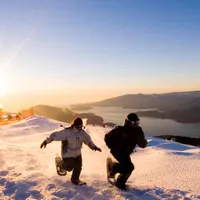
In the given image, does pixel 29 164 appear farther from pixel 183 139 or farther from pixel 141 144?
pixel 183 139

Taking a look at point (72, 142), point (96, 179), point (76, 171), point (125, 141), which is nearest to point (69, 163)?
point (76, 171)

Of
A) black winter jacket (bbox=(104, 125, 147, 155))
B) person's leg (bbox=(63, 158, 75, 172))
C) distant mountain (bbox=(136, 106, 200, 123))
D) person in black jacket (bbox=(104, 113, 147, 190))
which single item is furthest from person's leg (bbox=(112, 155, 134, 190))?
distant mountain (bbox=(136, 106, 200, 123))

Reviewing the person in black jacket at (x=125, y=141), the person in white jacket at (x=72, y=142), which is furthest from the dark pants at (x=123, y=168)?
the person in white jacket at (x=72, y=142)

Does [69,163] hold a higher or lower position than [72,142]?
lower

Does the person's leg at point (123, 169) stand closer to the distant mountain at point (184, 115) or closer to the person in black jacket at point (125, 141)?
the person in black jacket at point (125, 141)

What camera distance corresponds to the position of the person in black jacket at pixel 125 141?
205 inches

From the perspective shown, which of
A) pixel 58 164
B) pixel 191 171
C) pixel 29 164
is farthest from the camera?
pixel 29 164

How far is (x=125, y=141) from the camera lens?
5238 mm

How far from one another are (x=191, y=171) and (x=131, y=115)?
282 cm

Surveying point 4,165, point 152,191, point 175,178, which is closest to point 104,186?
point 152,191

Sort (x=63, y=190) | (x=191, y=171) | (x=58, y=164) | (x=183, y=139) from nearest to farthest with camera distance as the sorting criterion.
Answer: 1. (x=63, y=190)
2. (x=58, y=164)
3. (x=191, y=171)
4. (x=183, y=139)

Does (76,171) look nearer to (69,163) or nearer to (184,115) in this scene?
(69,163)

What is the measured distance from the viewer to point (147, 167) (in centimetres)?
757

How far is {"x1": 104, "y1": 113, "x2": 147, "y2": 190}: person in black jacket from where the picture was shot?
5207 mm
